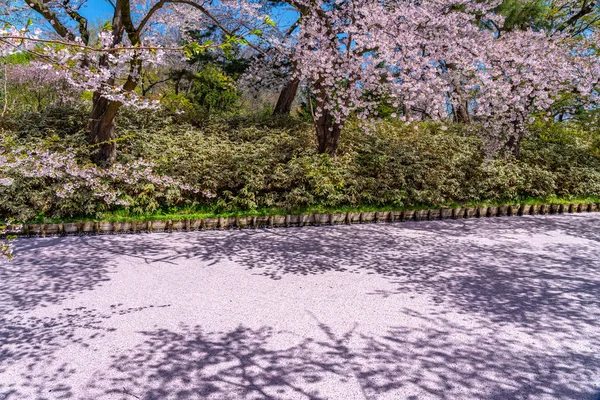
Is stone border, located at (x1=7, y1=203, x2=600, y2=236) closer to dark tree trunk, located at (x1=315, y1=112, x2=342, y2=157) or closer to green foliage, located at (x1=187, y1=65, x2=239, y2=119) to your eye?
dark tree trunk, located at (x1=315, y1=112, x2=342, y2=157)

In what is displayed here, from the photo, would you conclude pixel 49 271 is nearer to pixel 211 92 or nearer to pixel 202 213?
pixel 202 213

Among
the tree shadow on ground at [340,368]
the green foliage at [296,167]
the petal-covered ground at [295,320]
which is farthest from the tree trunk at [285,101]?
the tree shadow on ground at [340,368]

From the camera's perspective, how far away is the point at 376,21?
7.54 meters

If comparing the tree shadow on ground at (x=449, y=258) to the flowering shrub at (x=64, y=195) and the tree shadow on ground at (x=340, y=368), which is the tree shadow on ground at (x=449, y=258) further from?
the flowering shrub at (x=64, y=195)

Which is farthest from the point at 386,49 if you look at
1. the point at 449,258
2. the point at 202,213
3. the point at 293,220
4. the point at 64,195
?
the point at 64,195

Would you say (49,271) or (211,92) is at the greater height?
(211,92)

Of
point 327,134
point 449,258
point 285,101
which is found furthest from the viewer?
point 285,101

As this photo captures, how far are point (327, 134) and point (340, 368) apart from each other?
271 inches

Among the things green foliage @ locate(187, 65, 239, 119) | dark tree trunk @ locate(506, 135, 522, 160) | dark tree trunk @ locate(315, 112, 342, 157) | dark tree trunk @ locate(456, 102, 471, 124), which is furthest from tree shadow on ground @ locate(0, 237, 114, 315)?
dark tree trunk @ locate(456, 102, 471, 124)

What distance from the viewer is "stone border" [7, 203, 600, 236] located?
6473 mm

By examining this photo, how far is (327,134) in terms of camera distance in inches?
358

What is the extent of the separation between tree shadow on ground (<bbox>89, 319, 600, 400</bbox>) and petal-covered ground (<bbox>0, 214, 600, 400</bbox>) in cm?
1

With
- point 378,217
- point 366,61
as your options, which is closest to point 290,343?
point 378,217

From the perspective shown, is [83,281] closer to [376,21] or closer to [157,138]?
[157,138]
